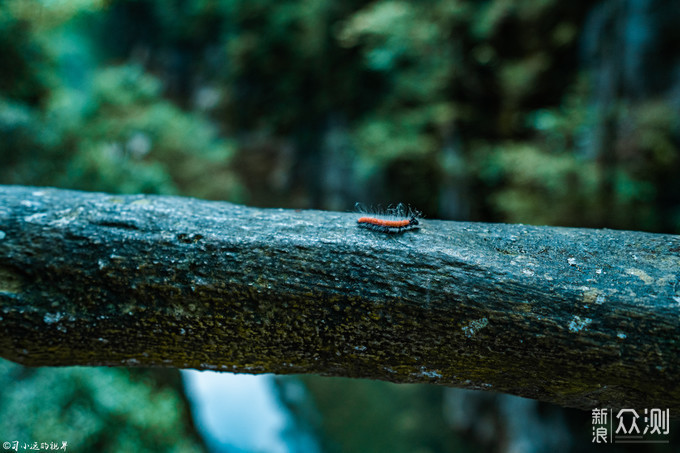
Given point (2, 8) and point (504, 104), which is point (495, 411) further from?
point (2, 8)

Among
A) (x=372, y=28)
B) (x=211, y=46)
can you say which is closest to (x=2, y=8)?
(x=372, y=28)

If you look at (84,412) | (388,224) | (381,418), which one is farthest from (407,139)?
(84,412)

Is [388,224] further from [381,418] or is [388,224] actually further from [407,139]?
[381,418]

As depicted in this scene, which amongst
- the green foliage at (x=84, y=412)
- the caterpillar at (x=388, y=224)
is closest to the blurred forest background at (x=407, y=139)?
the green foliage at (x=84, y=412)

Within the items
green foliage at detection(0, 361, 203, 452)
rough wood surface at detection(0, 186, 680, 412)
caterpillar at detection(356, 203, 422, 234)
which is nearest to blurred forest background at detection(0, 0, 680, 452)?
green foliage at detection(0, 361, 203, 452)

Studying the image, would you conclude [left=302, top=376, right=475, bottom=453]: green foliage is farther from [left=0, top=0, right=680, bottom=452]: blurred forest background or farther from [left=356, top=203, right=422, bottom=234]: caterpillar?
[left=356, top=203, right=422, bottom=234]: caterpillar

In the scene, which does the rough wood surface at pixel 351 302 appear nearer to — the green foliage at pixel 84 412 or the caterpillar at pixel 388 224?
the caterpillar at pixel 388 224
